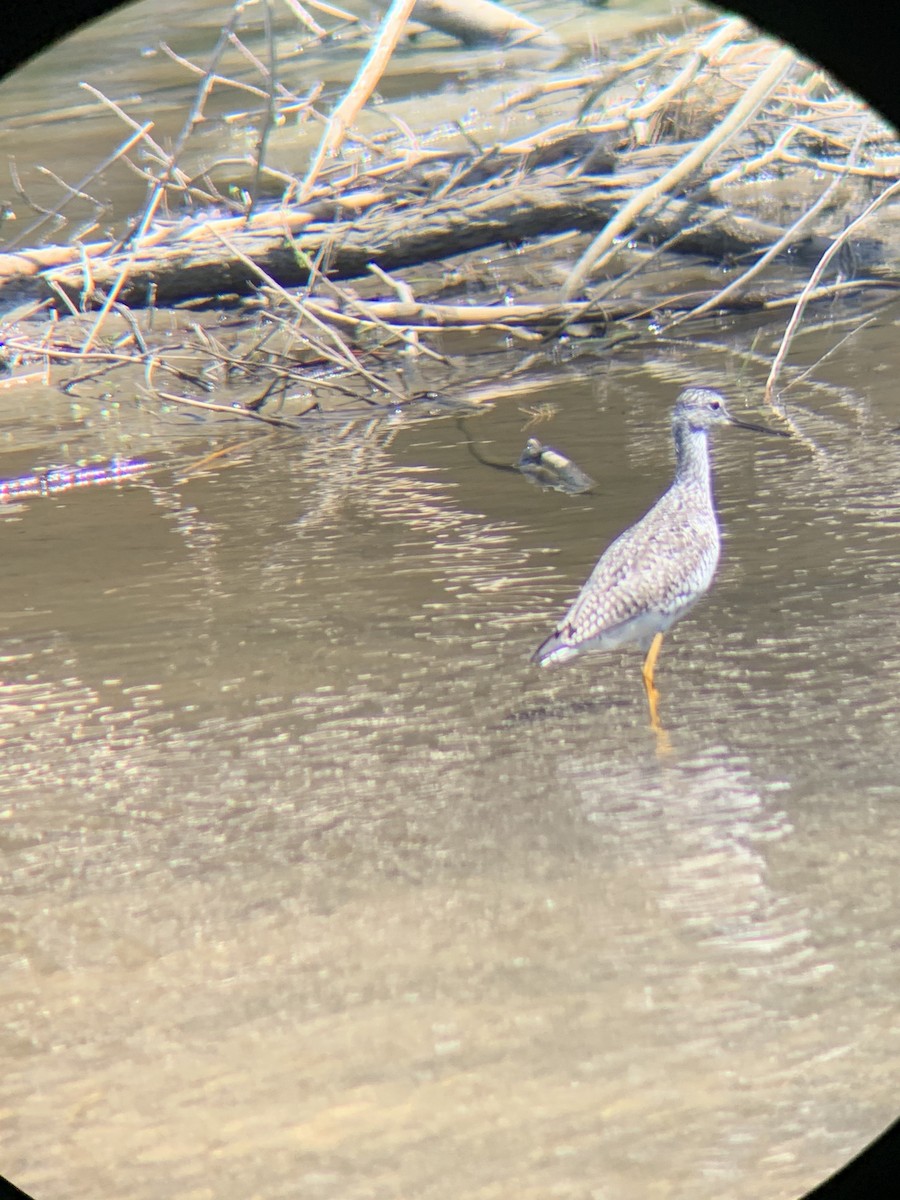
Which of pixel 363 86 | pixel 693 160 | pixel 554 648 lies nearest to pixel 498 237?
pixel 363 86

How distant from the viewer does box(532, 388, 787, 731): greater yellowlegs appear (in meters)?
4.40

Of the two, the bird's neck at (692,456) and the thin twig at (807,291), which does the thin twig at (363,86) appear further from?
the bird's neck at (692,456)

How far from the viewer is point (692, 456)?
5168 mm

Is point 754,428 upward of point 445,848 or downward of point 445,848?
downward

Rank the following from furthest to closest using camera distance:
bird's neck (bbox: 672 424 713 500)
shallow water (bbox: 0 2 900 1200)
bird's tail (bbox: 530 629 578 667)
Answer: bird's neck (bbox: 672 424 713 500)
bird's tail (bbox: 530 629 578 667)
shallow water (bbox: 0 2 900 1200)

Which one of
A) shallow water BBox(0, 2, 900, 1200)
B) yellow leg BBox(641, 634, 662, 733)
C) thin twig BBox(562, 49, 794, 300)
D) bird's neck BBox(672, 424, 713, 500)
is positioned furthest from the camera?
thin twig BBox(562, 49, 794, 300)

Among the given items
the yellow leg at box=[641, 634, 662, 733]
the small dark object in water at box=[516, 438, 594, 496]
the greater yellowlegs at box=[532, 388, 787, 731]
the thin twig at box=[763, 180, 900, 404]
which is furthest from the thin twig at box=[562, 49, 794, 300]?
the yellow leg at box=[641, 634, 662, 733]

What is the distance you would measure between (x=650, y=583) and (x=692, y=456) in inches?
35.3

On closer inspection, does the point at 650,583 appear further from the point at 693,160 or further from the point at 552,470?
the point at 693,160

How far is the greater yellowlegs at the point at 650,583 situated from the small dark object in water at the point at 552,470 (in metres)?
1.22

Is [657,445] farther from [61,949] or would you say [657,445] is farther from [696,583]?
[61,949]

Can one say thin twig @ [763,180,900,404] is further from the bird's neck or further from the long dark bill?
the bird's neck

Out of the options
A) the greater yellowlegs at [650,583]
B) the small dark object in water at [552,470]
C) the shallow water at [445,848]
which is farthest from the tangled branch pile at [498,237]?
the greater yellowlegs at [650,583]

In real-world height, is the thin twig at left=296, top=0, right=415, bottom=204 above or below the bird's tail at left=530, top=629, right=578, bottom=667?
below
